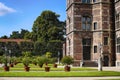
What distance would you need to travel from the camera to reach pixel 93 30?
5103cm

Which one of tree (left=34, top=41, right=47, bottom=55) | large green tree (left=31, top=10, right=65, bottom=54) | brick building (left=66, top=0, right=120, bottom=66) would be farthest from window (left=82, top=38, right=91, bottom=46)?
large green tree (left=31, top=10, right=65, bottom=54)

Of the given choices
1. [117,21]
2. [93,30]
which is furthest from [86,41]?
[117,21]

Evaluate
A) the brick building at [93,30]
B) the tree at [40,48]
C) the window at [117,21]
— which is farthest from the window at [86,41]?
the tree at [40,48]

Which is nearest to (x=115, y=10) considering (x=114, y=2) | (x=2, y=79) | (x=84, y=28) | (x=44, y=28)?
(x=114, y=2)

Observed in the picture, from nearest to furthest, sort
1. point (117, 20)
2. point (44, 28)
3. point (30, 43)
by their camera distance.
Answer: point (117, 20), point (30, 43), point (44, 28)

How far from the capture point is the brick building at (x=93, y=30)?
50.2 m

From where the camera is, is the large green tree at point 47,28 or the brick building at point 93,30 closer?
the brick building at point 93,30

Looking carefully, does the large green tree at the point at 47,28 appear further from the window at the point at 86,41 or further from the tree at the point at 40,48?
the window at the point at 86,41

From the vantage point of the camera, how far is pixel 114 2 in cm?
5050

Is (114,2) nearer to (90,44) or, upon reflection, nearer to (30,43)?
(90,44)

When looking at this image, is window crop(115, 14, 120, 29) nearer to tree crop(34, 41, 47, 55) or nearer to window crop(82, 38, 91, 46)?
window crop(82, 38, 91, 46)

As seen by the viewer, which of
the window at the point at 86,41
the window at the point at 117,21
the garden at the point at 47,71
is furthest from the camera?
the window at the point at 86,41

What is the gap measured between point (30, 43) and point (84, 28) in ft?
103

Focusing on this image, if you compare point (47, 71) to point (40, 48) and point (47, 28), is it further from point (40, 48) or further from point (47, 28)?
point (47, 28)
